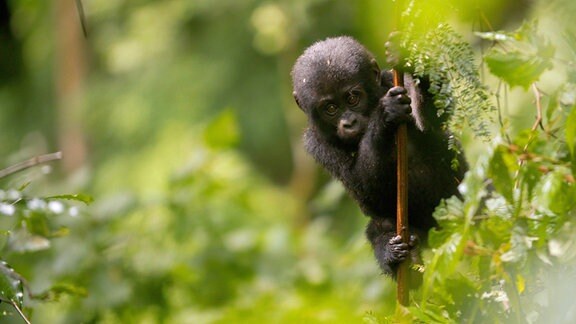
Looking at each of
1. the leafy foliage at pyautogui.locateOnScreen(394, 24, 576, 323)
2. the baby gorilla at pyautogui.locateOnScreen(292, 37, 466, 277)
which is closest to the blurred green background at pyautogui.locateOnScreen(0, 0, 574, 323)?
the baby gorilla at pyautogui.locateOnScreen(292, 37, 466, 277)

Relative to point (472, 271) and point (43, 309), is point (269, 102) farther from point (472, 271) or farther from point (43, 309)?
point (472, 271)

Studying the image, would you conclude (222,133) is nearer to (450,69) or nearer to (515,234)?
(450,69)

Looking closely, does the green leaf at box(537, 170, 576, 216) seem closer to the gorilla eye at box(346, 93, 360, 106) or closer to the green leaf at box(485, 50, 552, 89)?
the green leaf at box(485, 50, 552, 89)

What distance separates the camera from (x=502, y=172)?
6.16 ft

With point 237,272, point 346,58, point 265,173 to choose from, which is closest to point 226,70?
point 265,173

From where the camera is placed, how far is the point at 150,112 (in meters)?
8.23

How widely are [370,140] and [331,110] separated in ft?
1.16

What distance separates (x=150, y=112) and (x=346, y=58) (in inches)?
197

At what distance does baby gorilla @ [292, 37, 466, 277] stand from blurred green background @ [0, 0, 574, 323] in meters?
0.18

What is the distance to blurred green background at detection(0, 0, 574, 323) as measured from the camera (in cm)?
451

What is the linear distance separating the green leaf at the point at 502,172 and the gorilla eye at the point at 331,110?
1.54 metres

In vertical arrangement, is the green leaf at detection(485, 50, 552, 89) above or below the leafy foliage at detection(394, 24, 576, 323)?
above

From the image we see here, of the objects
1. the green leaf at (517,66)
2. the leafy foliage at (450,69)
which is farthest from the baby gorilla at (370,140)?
the green leaf at (517,66)

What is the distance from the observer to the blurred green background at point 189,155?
451 cm
